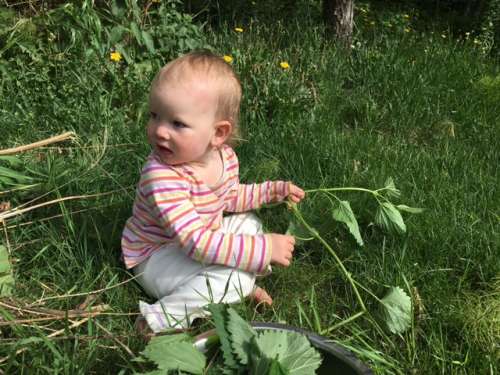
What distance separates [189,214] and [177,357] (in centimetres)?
53

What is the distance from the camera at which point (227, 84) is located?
178 centimetres

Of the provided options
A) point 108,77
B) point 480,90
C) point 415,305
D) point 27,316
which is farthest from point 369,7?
point 27,316

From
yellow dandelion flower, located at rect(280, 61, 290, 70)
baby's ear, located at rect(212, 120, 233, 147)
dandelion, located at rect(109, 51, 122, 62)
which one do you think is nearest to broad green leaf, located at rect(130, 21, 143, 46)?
dandelion, located at rect(109, 51, 122, 62)

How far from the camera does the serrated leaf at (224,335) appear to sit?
4.38 feet

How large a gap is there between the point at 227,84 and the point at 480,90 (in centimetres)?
203

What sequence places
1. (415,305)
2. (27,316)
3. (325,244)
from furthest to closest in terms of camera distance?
(325,244) < (415,305) < (27,316)

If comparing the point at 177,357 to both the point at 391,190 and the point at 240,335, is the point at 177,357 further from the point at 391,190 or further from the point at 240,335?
the point at 391,190

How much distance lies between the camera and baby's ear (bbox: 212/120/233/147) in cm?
183

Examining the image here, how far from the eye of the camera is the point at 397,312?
1.76 meters

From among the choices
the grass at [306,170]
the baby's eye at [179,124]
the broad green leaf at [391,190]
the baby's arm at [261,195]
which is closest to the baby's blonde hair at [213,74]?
the baby's eye at [179,124]

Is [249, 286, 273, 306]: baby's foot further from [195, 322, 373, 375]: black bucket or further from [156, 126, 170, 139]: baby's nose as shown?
[156, 126, 170, 139]: baby's nose

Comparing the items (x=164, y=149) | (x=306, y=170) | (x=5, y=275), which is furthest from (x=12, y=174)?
(x=306, y=170)

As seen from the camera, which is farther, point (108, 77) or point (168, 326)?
point (108, 77)

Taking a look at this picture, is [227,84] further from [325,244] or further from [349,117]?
[349,117]
